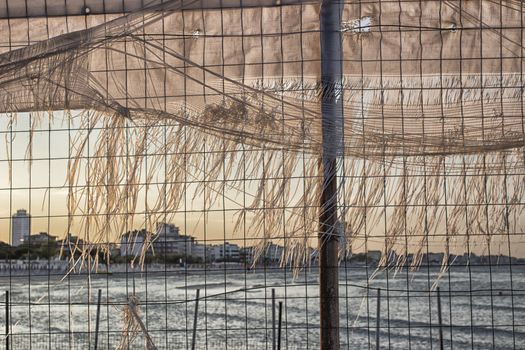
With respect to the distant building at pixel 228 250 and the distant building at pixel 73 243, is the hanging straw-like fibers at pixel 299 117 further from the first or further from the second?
the distant building at pixel 228 250

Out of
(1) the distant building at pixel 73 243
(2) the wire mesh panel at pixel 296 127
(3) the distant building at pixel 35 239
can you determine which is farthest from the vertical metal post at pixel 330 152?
(3) the distant building at pixel 35 239

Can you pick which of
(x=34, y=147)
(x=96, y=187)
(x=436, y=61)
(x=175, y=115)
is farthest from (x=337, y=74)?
(x=34, y=147)

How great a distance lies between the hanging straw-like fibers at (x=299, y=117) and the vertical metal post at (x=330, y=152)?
0.13 ft

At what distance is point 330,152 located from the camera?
12.5ft

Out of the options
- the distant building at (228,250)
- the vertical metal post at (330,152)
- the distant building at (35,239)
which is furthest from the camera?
the distant building at (228,250)

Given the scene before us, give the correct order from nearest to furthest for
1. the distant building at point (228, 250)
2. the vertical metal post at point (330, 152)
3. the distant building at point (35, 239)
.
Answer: the vertical metal post at point (330, 152)
the distant building at point (35, 239)
the distant building at point (228, 250)

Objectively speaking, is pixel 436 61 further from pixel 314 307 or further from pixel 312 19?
pixel 314 307

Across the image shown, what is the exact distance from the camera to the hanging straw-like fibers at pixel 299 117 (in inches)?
150

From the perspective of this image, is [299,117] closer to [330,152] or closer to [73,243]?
[330,152]

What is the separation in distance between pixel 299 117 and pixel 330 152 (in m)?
0.21

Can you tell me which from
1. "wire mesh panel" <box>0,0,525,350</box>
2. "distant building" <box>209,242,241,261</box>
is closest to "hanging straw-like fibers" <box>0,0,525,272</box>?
"wire mesh panel" <box>0,0,525,350</box>

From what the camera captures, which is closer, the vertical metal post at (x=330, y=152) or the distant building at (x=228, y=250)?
the vertical metal post at (x=330, y=152)

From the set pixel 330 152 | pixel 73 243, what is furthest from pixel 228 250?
pixel 330 152

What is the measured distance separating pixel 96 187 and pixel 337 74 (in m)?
1.19
